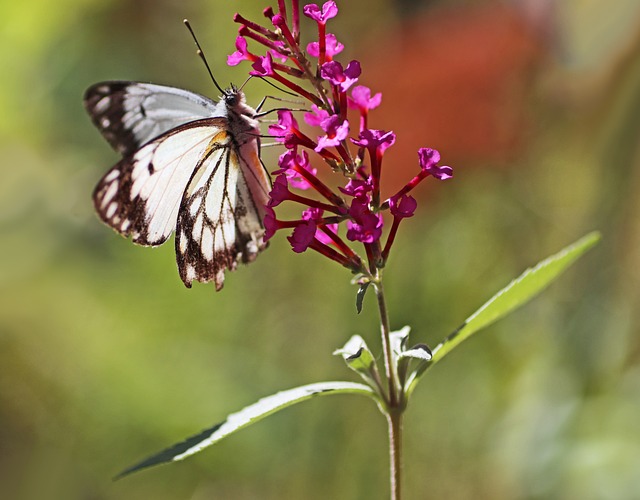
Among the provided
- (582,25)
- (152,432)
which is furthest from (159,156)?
(582,25)

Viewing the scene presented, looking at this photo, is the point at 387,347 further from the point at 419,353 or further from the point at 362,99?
the point at 362,99

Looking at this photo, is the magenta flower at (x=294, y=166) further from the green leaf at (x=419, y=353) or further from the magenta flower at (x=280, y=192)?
the green leaf at (x=419, y=353)

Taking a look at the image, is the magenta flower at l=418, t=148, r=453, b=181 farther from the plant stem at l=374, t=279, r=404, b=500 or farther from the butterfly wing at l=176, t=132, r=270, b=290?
the butterfly wing at l=176, t=132, r=270, b=290

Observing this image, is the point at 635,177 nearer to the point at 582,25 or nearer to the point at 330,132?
the point at 582,25

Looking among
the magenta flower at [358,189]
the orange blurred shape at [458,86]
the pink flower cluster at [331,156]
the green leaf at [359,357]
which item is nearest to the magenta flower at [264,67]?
the pink flower cluster at [331,156]

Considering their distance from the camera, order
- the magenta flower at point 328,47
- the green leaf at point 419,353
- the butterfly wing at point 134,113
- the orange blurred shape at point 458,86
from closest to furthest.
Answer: the green leaf at point 419,353 < the magenta flower at point 328,47 < the butterfly wing at point 134,113 < the orange blurred shape at point 458,86

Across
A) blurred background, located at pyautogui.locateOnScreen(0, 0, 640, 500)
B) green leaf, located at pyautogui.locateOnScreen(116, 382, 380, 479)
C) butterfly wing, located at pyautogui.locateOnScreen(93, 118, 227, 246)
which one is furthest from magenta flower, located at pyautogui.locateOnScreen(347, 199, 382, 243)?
blurred background, located at pyautogui.locateOnScreen(0, 0, 640, 500)
